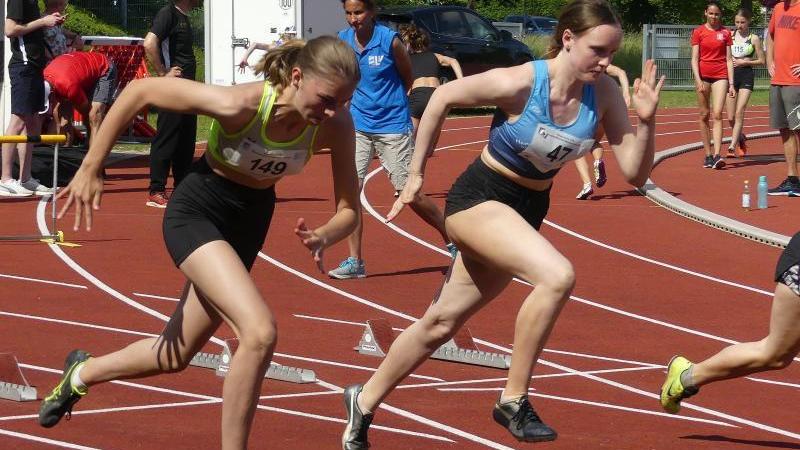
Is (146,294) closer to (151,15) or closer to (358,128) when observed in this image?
(358,128)

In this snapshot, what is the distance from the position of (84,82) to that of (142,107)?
12.1m

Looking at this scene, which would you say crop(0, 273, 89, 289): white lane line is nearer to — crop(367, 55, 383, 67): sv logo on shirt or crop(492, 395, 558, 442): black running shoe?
crop(367, 55, 383, 67): sv logo on shirt

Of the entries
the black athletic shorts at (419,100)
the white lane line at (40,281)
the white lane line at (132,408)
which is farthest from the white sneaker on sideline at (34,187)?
the white lane line at (132,408)

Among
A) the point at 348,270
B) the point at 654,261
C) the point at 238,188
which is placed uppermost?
the point at 238,188

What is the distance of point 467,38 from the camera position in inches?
1123

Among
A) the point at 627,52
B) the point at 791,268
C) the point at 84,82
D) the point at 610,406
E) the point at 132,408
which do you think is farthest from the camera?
the point at 627,52

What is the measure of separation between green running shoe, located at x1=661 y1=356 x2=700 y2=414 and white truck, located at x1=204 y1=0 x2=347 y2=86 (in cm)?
1780

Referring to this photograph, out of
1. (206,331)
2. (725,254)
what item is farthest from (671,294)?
(206,331)

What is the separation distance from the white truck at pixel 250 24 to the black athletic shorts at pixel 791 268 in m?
18.4

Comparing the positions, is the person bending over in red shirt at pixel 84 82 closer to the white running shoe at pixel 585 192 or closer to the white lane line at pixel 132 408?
the white running shoe at pixel 585 192

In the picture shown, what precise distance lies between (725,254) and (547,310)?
272 inches

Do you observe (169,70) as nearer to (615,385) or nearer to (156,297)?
(156,297)

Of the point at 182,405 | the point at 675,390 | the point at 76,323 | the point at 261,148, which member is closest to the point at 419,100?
the point at 76,323

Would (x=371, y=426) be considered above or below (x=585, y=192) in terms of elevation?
above
